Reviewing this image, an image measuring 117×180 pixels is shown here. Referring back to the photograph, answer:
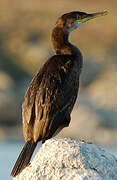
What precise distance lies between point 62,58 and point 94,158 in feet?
6.22

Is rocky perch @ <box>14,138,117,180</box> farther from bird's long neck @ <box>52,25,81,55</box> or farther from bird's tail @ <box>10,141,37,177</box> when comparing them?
bird's long neck @ <box>52,25,81,55</box>

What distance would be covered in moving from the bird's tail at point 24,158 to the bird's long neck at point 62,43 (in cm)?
141

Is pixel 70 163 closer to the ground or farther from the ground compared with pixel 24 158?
farther from the ground

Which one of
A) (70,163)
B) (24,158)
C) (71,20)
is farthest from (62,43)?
(70,163)

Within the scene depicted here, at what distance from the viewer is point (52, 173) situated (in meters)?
4.54

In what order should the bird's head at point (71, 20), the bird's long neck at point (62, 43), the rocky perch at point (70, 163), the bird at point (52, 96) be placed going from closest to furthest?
the rocky perch at point (70, 163), the bird at point (52, 96), the bird's long neck at point (62, 43), the bird's head at point (71, 20)

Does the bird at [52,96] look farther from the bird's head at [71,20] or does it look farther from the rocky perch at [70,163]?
the rocky perch at [70,163]

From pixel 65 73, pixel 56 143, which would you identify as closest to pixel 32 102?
pixel 65 73

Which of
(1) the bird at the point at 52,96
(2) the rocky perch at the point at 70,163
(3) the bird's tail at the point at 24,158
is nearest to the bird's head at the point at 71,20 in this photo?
(1) the bird at the point at 52,96

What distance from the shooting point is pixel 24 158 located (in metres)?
5.36

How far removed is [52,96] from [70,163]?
1483 millimetres

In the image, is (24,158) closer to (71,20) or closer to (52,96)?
(52,96)

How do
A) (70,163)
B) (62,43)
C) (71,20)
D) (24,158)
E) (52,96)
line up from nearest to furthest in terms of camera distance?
(70,163) → (24,158) → (52,96) → (62,43) → (71,20)

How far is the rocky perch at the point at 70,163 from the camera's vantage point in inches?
178
